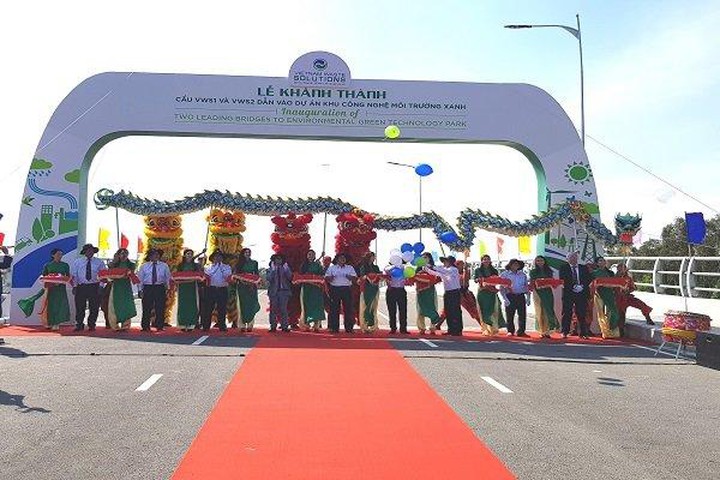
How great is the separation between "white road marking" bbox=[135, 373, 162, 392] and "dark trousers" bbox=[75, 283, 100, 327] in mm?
6545

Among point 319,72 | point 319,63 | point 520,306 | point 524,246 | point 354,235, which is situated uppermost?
point 319,63

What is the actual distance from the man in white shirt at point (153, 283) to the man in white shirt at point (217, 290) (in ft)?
2.95

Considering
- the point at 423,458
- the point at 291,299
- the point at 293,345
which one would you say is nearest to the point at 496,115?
the point at 291,299

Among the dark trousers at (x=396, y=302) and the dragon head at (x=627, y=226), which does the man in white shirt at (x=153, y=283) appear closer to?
the dark trousers at (x=396, y=302)

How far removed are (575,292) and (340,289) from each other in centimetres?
507

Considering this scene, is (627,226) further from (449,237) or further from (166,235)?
(166,235)

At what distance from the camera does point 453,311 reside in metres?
15.1

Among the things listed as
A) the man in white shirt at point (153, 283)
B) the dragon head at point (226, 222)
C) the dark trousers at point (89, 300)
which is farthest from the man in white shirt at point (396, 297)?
the dark trousers at point (89, 300)

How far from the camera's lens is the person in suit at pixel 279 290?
49.1 ft

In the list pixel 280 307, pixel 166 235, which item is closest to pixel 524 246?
pixel 280 307

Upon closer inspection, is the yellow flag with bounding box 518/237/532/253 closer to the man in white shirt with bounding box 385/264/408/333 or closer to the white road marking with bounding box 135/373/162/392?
the man in white shirt with bounding box 385/264/408/333

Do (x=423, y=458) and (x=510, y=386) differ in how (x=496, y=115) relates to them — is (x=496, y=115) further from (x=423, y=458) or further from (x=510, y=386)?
(x=423, y=458)

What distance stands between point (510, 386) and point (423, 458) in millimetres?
3501

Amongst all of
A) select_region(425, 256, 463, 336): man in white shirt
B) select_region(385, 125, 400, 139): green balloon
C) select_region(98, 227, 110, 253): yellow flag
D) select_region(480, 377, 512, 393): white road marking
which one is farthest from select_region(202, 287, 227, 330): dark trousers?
select_region(98, 227, 110, 253): yellow flag
